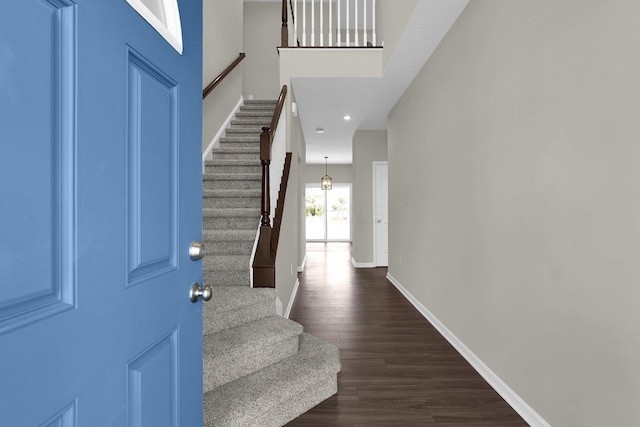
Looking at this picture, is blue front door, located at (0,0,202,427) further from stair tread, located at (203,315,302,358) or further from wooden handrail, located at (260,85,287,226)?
wooden handrail, located at (260,85,287,226)

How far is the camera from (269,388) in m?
1.97

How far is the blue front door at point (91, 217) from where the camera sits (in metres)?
0.49

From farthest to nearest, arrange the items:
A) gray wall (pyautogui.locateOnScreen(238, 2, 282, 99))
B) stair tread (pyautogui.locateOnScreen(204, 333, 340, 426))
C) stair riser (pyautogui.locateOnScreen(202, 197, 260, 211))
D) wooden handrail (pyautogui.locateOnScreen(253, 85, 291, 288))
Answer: gray wall (pyautogui.locateOnScreen(238, 2, 282, 99)), stair riser (pyautogui.locateOnScreen(202, 197, 260, 211)), wooden handrail (pyautogui.locateOnScreen(253, 85, 291, 288)), stair tread (pyautogui.locateOnScreen(204, 333, 340, 426))

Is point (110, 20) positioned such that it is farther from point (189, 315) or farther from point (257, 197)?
point (257, 197)

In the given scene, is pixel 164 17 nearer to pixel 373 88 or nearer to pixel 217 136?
pixel 217 136

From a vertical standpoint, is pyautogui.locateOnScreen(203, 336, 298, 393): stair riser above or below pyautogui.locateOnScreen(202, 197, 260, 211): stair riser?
below

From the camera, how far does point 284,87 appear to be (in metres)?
4.04

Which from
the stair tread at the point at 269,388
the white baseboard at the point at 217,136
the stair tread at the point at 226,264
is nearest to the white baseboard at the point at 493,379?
the stair tread at the point at 269,388

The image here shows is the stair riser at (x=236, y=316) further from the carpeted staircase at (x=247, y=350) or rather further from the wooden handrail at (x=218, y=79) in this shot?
the wooden handrail at (x=218, y=79)

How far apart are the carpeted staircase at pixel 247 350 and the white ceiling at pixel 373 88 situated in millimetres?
2208

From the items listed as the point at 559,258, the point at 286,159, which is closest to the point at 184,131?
the point at 559,258

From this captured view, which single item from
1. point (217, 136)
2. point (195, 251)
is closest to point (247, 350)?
point (195, 251)

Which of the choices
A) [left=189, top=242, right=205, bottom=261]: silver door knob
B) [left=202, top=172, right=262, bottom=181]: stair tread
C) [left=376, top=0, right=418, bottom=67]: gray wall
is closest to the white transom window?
[left=189, top=242, right=205, bottom=261]: silver door knob

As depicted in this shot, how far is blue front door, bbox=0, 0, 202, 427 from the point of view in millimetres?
495
